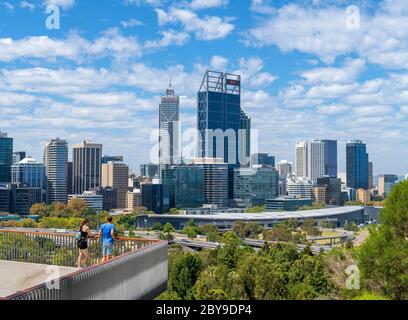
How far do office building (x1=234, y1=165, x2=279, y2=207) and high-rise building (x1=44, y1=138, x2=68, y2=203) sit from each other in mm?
41854

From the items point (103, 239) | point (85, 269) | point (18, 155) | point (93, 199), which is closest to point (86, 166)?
point (18, 155)

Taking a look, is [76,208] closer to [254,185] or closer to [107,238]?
[254,185]

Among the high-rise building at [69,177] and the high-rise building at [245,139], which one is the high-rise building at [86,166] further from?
the high-rise building at [245,139]

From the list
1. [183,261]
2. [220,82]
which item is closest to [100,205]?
[220,82]

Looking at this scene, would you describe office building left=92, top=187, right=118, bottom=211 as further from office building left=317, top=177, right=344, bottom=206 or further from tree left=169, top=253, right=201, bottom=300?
tree left=169, top=253, right=201, bottom=300

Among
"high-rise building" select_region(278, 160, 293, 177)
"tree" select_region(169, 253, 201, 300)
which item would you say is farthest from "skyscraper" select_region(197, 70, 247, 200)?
"tree" select_region(169, 253, 201, 300)

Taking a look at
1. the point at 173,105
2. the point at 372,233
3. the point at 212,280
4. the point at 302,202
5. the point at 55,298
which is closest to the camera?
the point at 55,298

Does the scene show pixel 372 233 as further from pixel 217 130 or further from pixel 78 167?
pixel 217 130

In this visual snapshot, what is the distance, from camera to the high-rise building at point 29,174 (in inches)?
4213

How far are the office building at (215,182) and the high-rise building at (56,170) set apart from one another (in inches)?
1214

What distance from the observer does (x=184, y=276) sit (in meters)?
33.5

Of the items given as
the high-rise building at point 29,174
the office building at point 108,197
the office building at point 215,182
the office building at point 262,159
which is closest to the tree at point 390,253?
the high-rise building at point 29,174

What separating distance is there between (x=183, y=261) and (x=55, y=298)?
2930 cm

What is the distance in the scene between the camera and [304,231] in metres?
81.1
